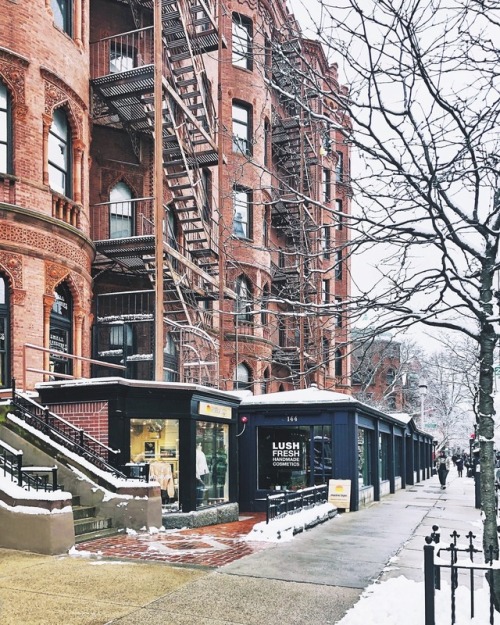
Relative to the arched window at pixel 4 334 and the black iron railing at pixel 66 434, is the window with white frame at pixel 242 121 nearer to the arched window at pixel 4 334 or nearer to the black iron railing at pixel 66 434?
the arched window at pixel 4 334

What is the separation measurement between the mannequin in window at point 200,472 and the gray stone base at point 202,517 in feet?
1.21

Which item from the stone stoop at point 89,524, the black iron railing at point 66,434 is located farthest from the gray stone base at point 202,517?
the stone stoop at point 89,524

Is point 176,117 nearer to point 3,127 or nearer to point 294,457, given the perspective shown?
point 3,127

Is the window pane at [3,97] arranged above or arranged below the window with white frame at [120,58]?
below

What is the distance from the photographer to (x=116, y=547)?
1227 centimetres

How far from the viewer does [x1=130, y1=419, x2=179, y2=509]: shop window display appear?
52.0ft

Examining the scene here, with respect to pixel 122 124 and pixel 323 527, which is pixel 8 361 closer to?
pixel 323 527

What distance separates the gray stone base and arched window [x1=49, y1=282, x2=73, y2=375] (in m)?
5.77

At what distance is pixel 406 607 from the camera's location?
26.5 feet

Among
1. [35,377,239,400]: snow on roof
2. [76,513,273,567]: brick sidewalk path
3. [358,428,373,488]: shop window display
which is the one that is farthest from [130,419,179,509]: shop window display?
[358,428,373,488]: shop window display

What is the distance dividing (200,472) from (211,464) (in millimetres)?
752

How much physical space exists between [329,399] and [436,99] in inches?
562

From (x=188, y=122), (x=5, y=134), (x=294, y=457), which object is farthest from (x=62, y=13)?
(x=294, y=457)

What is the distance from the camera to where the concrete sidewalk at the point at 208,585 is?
7980mm
